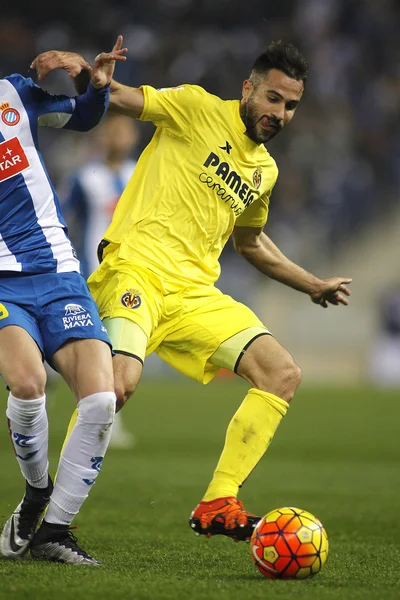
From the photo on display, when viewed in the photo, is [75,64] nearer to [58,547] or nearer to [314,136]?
[58,547]

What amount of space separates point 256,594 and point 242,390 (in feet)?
42.2

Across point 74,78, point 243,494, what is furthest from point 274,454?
point 74,78

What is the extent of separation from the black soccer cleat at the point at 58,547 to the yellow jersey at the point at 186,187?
141 cm

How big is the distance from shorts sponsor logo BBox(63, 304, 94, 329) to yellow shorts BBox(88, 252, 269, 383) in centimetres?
46

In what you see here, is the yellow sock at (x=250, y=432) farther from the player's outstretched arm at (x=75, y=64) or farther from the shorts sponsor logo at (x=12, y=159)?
the player's outstretched arm at (x=75, y=64)

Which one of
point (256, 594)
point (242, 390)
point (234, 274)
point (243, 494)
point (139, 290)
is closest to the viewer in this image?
point (256, 594)

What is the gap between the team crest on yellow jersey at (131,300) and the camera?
489 centimetres

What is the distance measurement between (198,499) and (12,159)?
3083 millimetres

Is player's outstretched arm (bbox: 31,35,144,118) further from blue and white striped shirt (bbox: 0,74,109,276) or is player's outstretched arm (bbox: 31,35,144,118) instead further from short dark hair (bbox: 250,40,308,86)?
short dark hair (bbox: 250,40,308,86)

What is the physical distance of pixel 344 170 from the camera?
19.5m

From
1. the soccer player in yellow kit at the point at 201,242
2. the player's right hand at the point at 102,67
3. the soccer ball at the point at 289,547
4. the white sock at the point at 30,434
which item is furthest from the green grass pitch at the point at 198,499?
the player's right hand at the point at 102,67

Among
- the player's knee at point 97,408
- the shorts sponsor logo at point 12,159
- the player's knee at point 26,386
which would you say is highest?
the shorts sponsor logo at point 12,159

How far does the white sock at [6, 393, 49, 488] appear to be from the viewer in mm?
4191

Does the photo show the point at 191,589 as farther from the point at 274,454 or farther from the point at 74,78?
the point at 274,454
